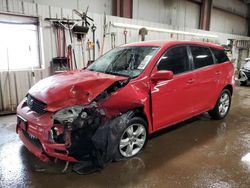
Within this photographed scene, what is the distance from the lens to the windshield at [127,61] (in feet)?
9.68

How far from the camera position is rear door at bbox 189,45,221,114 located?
11.6ft

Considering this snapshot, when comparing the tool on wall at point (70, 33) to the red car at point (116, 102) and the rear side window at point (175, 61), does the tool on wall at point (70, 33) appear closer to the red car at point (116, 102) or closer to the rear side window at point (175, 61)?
the red car at point (116, 102)

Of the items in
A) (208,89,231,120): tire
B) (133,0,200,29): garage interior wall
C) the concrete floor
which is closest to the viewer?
the concrete floor

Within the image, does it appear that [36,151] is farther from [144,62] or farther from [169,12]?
[169,12]

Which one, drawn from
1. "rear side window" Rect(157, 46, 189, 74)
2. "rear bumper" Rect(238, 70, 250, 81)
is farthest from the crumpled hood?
"rear bumper" Rect(238, 70, 250, 81)

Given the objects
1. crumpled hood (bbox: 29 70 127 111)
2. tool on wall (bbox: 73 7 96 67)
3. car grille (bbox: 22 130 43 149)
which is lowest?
car grille (bbox: 22 130 43 149)

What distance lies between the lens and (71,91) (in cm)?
242

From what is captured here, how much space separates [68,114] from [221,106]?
3.13m

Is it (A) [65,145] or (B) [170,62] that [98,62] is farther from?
(A) [65,145]

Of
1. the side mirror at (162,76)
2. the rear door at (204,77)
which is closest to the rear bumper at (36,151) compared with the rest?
the side mirror at (162,76)

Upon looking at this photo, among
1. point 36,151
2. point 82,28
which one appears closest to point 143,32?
point 82,28

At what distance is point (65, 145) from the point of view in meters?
2.25

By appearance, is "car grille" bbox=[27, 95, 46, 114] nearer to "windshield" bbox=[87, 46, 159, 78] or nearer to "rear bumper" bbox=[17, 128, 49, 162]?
"rear bumper" bbox=[17, 128, 49, 162]

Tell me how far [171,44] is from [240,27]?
587 inches
